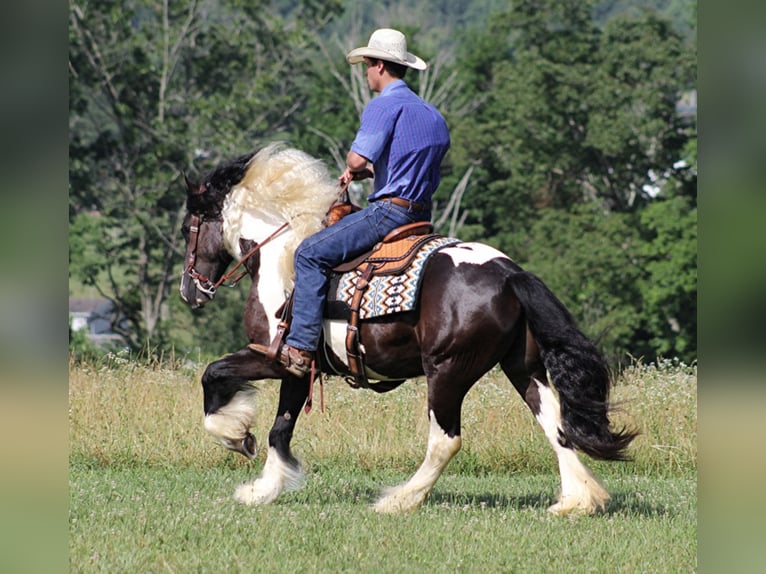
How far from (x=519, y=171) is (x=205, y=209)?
110ft

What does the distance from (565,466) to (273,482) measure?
1810 mm

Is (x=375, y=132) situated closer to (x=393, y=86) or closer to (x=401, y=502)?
(x=393, y=86)

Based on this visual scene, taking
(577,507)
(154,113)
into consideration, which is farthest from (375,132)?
(154,113)

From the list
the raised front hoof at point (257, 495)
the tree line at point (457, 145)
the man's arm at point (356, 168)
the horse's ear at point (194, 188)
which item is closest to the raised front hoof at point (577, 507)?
the raised front hoof at point (257, 495)

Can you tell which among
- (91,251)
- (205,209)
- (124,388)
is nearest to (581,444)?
(205,209)

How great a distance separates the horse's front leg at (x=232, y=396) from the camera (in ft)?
23.2

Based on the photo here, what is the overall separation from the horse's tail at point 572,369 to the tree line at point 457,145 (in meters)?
25.7

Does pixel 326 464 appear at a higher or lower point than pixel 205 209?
lower

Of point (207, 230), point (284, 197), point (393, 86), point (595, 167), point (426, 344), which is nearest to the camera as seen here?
point (426, 344)

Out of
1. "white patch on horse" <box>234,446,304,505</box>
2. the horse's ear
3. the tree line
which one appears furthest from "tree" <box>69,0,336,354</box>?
"white patch on horse" <box>234,446,304,505</box>

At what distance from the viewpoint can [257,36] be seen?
3619cm

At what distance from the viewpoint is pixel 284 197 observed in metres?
7.27
